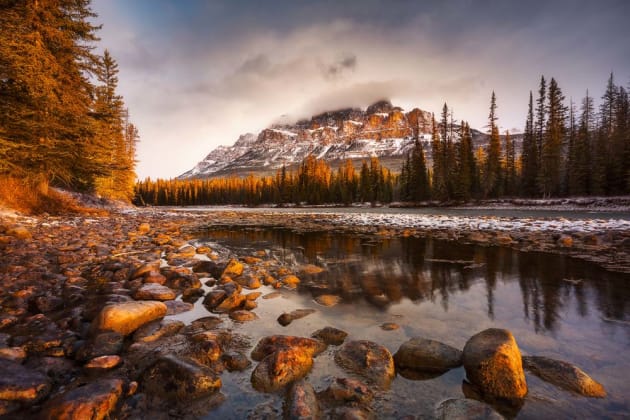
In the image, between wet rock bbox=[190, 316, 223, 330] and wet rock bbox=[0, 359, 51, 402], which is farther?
wet rock bbox=[190, 316, 223, 330]

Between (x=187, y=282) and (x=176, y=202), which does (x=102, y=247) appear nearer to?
(x=187, y=282)

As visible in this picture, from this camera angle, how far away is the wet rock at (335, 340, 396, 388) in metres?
2.98

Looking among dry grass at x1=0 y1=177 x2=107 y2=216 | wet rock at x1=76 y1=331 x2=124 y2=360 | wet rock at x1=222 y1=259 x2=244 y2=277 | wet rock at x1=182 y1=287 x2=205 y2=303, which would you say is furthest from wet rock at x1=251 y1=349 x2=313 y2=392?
dry grass at x1=0 y1=177 x2=107 y2=216

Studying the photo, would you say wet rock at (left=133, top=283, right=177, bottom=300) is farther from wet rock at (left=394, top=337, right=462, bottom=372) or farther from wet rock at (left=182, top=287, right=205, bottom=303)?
wet rock at (left=394, top=337, right=462, bottom=372)

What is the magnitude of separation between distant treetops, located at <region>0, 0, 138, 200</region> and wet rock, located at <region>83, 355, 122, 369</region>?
43.9 feet

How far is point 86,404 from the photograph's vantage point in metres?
2.19

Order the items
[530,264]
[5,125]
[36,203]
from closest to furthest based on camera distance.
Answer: [530,264] < [5,125] < [36,203]

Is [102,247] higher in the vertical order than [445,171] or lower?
lower

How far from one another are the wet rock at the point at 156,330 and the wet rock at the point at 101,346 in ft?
0.76

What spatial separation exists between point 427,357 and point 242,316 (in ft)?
9.53

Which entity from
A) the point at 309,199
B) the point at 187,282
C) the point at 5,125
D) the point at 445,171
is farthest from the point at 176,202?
the point at 187,282

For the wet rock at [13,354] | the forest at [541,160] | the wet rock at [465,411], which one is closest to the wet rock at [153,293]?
the wet rock at [13,354]

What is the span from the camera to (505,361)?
8.96 ft

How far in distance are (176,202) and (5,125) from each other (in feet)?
358
